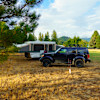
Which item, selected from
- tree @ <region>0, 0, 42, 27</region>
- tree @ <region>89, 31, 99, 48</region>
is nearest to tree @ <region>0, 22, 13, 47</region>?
tree @ <region>0, 0, 42, 27</region>

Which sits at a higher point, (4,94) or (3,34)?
(3,34)

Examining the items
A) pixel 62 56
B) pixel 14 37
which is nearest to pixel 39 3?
pixel 14 37

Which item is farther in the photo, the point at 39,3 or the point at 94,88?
the point at 39,3

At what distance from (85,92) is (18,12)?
19.1 feet

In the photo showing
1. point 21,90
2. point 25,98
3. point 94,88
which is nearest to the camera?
point 25,98

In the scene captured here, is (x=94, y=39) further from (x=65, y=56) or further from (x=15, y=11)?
(x=15, y=11)

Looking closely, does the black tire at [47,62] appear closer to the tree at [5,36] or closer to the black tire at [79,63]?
the black tire at [79,63]

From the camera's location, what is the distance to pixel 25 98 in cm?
351

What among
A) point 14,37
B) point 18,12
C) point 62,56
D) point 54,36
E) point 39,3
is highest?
point 54,36

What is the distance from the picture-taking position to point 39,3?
255 inches

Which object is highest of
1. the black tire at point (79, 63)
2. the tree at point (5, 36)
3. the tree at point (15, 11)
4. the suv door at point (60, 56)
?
the tree at point (15, 11)

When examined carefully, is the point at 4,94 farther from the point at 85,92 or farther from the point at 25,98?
the point at 85,92

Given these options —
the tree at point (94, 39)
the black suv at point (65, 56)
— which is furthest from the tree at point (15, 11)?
the tree at point (94, 39)

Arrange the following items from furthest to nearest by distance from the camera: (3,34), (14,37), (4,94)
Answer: (4,94), (14,37), (3,34)
